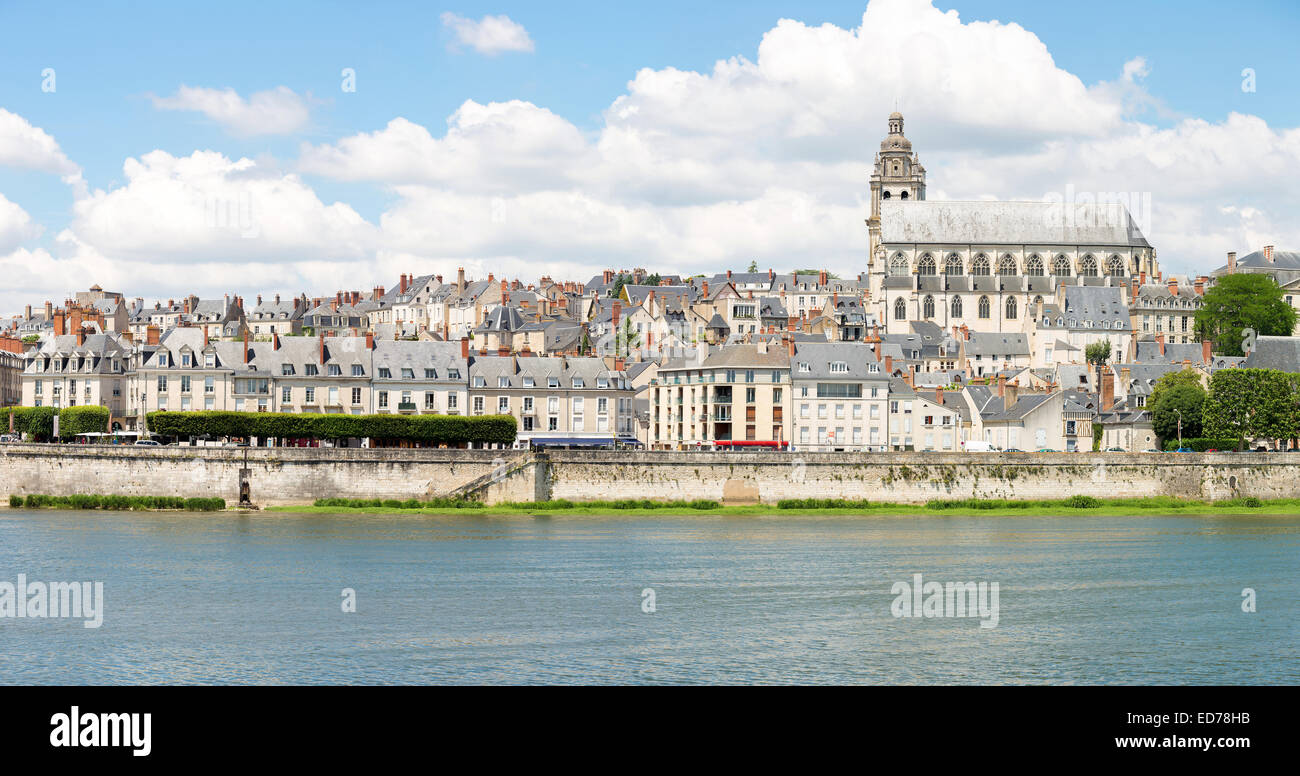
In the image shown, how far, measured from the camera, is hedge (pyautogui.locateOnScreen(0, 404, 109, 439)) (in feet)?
211

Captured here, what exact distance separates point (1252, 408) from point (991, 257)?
65725 mm

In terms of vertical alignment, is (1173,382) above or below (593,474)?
above

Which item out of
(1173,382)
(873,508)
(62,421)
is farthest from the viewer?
(1173,382)

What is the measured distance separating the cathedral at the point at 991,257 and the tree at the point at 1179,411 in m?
54.5

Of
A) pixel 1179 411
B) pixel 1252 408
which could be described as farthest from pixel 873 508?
pixel 1252 408

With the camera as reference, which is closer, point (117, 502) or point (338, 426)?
point (117, 502)

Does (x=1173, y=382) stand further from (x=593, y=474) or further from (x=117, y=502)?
(x=117, y=502)

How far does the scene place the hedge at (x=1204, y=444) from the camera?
65.9m

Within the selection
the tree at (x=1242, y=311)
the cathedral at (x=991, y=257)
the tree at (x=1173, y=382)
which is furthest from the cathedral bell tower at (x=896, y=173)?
the tree at (x=1173, y=382)

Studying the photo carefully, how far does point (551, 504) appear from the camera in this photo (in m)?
56.0

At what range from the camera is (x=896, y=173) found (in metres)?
150

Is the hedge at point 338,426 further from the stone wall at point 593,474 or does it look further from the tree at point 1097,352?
the tree at point 1097,352

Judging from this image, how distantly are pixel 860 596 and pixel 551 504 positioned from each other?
2297 centimetres
